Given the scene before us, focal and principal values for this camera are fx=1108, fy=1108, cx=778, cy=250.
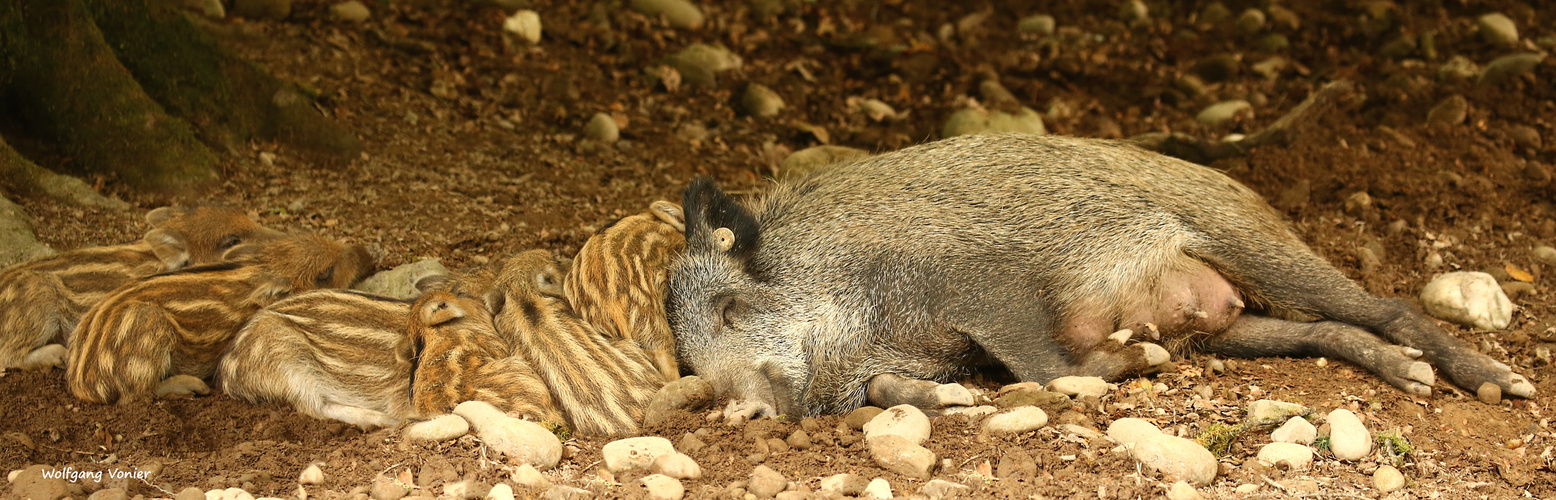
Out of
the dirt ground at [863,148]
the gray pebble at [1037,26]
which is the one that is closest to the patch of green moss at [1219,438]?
the dirt ground at [863,148]

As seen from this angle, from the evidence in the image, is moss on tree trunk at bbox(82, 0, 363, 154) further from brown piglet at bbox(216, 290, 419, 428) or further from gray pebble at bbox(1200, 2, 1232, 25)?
gray pebble at bbox(1200, 2, 1232, 25)

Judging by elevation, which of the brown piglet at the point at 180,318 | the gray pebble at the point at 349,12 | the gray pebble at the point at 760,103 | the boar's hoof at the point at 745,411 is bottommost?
the boar's hoof at the point at 745,411

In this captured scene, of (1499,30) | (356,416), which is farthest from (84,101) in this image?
(1499,30)

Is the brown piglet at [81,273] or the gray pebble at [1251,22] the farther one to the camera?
the gray pebble at [1251,22]

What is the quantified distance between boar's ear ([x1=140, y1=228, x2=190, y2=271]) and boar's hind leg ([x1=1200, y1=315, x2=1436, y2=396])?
153 inches

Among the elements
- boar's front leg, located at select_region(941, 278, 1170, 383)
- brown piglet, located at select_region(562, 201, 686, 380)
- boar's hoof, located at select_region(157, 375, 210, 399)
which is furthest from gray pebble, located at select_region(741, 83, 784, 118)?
boar's hoof, located at select_region(157, 375, 210, 399)

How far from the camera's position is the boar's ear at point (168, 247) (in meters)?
4.11

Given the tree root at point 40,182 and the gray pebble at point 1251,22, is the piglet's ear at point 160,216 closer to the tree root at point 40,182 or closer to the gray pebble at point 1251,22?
the tree root at point 40,182

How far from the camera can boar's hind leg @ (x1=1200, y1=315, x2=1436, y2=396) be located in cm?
381

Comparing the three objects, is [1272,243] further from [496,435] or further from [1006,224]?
[496,435]

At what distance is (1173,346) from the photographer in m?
4.27

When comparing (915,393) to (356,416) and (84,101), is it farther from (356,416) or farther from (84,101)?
(84,101)

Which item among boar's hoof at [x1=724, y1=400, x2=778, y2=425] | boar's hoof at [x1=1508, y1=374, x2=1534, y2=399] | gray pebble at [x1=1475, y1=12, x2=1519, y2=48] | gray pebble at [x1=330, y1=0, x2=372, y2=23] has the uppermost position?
gray pebble at [x1=330, y1=0, x2=372, y2=23]

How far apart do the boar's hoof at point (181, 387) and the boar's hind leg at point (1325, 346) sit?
3.64 metres
